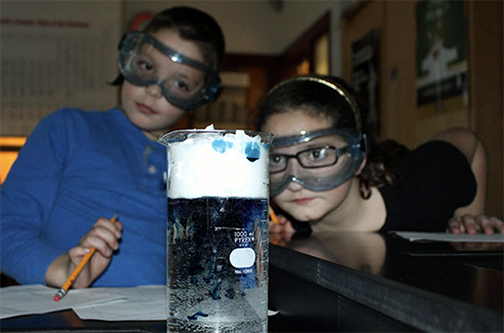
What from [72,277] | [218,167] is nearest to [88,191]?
[72,277]

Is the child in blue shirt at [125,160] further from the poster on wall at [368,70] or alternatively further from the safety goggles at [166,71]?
the poster on wall at [368,70]

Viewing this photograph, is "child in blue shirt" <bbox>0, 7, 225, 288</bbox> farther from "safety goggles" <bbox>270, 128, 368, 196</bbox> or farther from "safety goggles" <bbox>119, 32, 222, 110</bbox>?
"safety goggles" <bbox>270, 128, 368, 196</bbox>

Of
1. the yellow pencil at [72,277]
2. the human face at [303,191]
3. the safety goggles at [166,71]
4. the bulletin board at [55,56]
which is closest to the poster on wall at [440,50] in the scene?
the human face at [303,191]

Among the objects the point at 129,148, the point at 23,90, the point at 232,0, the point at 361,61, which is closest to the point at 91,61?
the point at 23,90

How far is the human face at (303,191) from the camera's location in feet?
4.07

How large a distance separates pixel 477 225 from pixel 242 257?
89 cm

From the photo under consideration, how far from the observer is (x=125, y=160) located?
4.27 ft

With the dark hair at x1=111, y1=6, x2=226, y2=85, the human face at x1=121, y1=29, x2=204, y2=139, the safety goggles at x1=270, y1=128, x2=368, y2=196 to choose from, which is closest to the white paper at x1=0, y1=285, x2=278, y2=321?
the safety goggles at x1=270, y1=128, x2=368, y2=196

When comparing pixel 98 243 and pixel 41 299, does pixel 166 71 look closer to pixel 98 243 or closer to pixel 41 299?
pixel 98 243

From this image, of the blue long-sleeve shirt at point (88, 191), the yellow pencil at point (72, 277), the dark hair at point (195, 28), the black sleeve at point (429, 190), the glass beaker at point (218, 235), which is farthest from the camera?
the black sleeve at point (429, 190)

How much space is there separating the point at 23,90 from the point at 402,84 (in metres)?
2.48

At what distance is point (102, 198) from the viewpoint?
123cm

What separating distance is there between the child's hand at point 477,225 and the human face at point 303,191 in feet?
0.92

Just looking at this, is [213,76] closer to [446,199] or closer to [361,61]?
[446,199]
